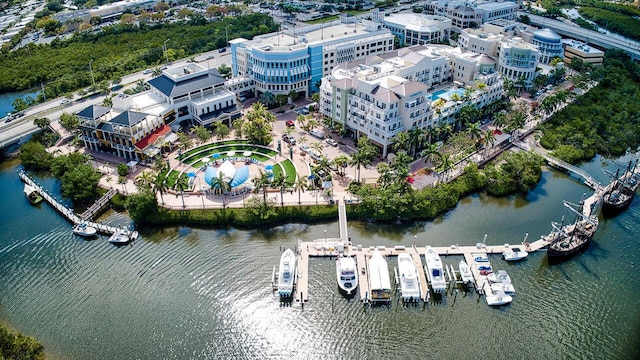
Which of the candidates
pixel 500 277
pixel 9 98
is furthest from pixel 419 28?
pixel 9 98

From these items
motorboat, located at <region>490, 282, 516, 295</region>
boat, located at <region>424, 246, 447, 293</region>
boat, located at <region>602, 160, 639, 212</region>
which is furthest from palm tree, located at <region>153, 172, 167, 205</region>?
boat, located at <region>602, 160, 639, 212</region>

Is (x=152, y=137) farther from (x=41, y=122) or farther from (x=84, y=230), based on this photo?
(x=41, y=122)

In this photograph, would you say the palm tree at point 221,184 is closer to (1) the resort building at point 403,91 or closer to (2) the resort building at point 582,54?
(1) the resort building at point 403,91

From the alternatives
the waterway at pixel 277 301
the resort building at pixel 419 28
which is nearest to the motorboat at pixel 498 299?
the waterway at pixel 277 301

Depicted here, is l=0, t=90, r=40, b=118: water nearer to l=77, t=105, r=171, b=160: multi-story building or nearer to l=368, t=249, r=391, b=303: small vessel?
l=77, t=105, r=171, b=160: multi-story building

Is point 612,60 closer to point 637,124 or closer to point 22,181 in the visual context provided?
point 637,124

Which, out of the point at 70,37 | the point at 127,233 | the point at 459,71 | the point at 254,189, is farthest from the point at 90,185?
the point at 70,37
